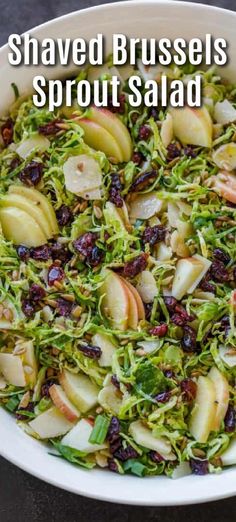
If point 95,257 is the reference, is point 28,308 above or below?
below

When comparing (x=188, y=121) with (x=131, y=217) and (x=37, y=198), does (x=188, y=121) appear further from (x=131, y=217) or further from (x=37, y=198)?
(x=37, y=198)

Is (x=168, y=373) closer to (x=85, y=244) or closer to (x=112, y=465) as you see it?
(x=112, y=465)

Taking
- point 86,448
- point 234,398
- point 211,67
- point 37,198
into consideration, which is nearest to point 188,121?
point 211,67

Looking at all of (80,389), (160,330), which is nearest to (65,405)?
(80,389)

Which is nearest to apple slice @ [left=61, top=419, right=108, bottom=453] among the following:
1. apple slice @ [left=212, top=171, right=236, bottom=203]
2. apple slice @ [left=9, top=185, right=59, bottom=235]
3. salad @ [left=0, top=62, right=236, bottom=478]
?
salad @ [left=0, top=62, right=236, bottom=478]

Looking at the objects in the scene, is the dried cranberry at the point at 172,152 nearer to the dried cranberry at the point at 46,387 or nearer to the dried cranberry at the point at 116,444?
the dried cranberry at the point at 46,387

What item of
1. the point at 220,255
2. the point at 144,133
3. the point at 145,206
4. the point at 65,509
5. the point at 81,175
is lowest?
the point at 65,509

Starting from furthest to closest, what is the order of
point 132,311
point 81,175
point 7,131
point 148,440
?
point 7,131
point 81,175
point 132,311
point 148,440

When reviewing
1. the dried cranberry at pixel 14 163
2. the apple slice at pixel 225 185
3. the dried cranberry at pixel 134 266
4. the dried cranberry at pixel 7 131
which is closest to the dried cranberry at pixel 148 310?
the dried cranberry at pixel 134 266
